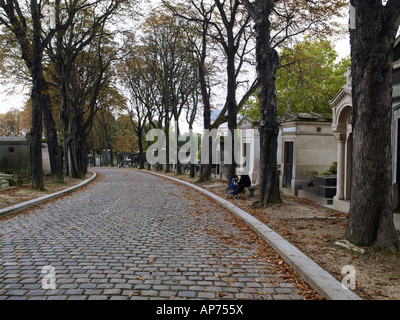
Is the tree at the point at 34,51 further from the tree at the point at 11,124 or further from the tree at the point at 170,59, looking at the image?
the tree at the point at 11,124

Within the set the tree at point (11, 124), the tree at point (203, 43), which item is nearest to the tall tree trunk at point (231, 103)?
the tree at point (203, 43)

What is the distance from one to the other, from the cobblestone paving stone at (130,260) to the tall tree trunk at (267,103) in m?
2.42

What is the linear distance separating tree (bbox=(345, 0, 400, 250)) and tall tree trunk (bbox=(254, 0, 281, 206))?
4.80m

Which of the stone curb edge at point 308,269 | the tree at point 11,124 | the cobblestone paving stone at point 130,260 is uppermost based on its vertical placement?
the tree at point 11,124

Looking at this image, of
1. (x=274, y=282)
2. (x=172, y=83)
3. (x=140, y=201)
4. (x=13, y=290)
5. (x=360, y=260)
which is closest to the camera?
(x=13, y=290)

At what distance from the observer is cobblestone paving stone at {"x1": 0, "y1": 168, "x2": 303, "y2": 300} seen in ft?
12.5

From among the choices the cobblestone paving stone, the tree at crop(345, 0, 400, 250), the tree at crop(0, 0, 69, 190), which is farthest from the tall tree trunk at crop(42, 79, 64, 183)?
the tree at crop(345, 0, 400, 250)

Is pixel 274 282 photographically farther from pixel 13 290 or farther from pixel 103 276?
pixel 13 290

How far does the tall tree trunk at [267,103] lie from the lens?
9992 millimetres
